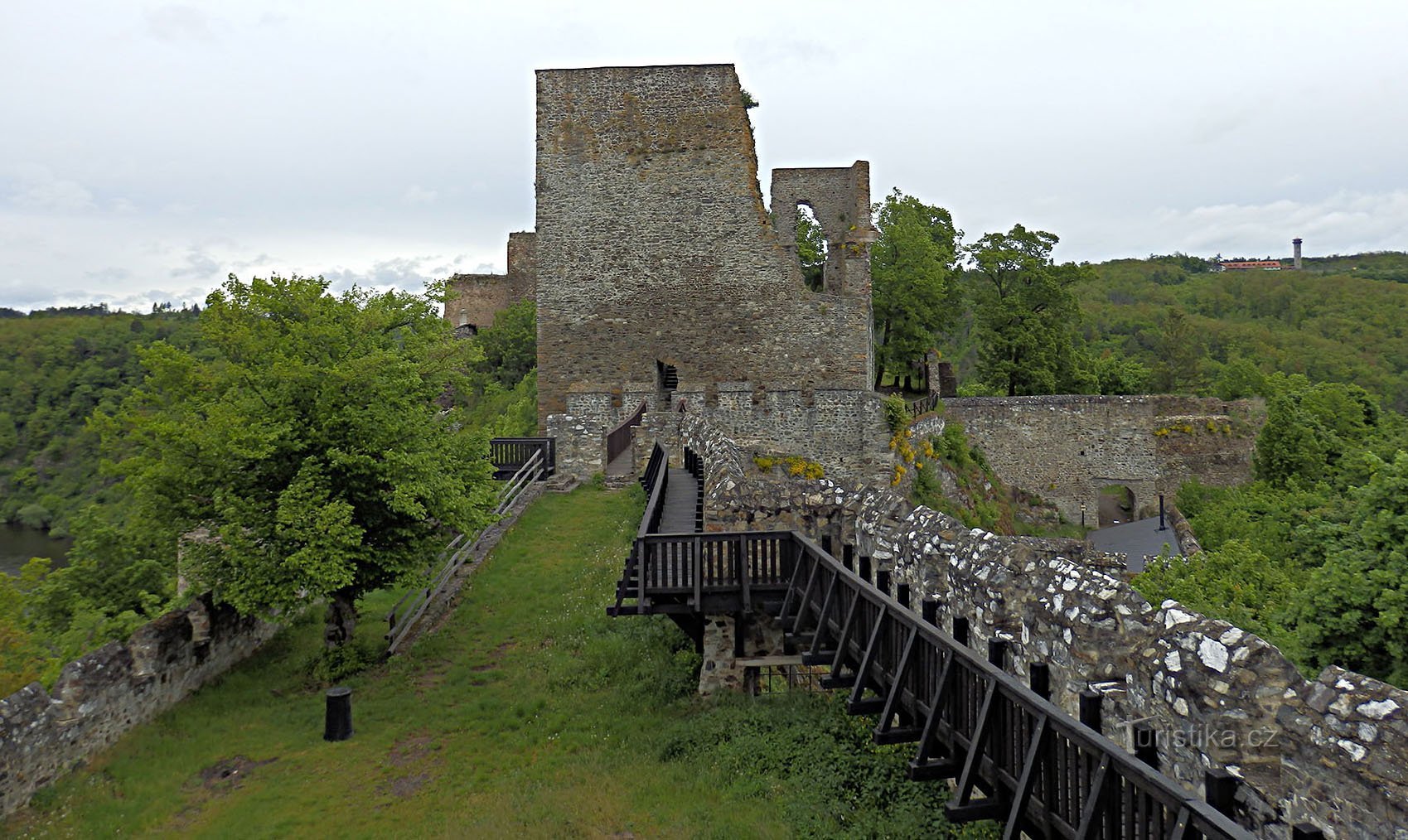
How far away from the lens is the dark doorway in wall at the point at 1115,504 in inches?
1194

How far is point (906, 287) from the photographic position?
30.2m

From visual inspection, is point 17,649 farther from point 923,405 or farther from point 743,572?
point 923,405

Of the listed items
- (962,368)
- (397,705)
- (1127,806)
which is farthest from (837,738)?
(962,368)

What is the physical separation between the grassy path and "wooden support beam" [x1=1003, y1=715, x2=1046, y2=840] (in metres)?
1.34

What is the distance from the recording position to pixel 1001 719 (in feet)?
14.9

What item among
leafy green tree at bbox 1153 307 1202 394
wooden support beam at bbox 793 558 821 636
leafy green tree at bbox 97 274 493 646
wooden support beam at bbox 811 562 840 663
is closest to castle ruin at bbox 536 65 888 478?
leafy green tree at bbox 97 274 493 646

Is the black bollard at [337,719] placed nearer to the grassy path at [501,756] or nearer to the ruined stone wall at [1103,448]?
the grassy path at [501,756]

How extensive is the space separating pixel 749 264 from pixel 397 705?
56.6 ft

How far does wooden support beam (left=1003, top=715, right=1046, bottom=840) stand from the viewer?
13.2 ft

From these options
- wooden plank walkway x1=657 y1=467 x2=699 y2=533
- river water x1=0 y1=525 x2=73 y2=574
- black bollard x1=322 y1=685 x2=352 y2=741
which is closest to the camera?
black bollard x1=322 y1=685 x2=352 y2=741

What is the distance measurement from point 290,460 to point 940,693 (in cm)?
895

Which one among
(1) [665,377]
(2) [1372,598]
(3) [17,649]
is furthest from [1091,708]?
(1) [665,377]

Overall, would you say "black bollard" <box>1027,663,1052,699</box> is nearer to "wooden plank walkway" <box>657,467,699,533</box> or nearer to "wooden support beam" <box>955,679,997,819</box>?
"wooden support beam" <box>955,679,997,819</box>

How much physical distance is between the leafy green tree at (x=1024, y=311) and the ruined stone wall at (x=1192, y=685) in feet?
89.5
